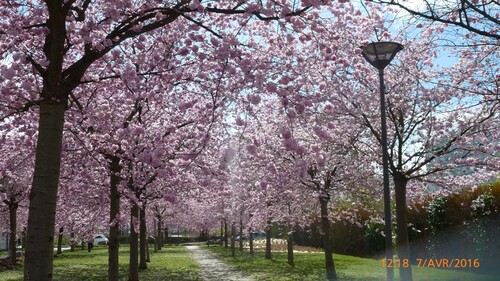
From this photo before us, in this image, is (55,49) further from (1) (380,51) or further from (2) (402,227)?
(2) (402,227)

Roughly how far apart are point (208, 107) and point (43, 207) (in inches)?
122

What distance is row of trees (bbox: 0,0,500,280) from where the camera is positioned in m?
6.05

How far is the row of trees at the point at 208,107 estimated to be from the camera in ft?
19.9

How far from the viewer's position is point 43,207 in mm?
5297

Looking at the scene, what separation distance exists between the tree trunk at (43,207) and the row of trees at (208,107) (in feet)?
0.05

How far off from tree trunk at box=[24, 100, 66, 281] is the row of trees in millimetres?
15

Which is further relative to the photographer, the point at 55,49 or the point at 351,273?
the point at 351,273

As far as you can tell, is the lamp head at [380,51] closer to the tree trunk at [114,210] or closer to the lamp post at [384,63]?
the lamp post at [384,63]

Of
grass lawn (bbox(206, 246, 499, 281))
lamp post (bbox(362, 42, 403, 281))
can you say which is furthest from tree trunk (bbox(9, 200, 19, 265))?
lamp post (bbox(362, 42, 403, 281))
